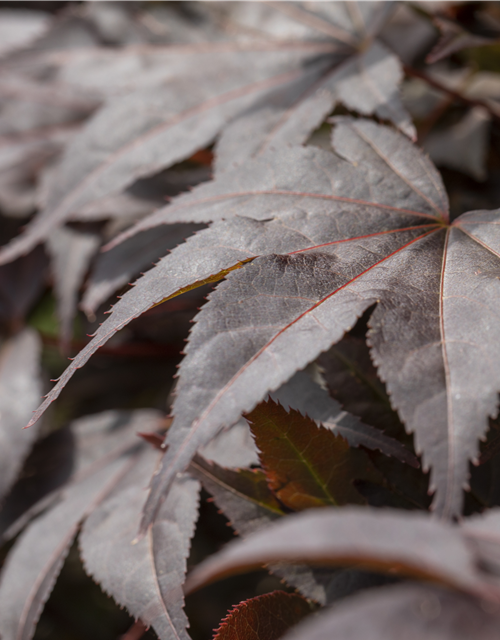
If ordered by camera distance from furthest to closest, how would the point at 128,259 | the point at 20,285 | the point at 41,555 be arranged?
the point at 20,285 < the point at 128,259 < the point at 41,555

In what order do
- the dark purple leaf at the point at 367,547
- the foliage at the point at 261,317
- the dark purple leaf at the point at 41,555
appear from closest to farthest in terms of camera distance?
the dark purple leaf at the point at 367,547 < the foliage at the point at 261,317 < the dark purple leaf at the point at 41,555

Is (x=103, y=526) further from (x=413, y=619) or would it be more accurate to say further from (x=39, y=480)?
(x=413, y=619)

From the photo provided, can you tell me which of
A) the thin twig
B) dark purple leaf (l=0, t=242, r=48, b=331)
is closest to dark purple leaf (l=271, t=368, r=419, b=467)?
the thin twig

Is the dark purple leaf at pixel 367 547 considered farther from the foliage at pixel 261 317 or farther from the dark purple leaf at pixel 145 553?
the dark purple leaf at pixel 145 553

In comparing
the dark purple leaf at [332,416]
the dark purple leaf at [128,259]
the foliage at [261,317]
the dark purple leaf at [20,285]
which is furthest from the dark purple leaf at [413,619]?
the dark purple leaf at [20,285]

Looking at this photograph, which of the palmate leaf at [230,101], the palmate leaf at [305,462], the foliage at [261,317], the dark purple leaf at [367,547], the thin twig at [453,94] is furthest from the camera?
the thin twig at [453,94]

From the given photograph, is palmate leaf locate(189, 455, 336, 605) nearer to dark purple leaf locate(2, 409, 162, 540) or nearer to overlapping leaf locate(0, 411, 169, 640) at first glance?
overlapping leaf locate(0, 411, 169, 640)

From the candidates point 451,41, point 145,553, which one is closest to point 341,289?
point 145,553
